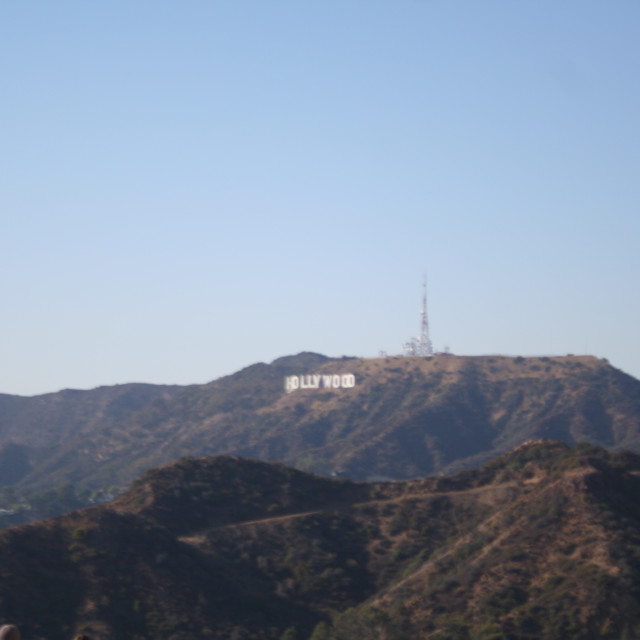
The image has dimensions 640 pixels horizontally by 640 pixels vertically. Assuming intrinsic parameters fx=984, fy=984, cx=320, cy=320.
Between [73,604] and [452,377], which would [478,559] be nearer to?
[73,604]

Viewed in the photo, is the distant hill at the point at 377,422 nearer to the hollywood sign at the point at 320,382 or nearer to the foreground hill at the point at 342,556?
the hollywood sign at the point at 320,382

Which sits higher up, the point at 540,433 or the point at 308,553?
the point at 540,433

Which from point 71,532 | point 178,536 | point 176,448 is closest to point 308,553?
point 178,536

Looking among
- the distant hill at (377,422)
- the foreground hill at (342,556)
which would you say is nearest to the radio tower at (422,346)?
the distant hill at (377,422)

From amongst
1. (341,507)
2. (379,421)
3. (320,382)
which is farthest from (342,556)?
(320,382)

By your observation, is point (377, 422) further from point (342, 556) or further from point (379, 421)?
point (342, 556)

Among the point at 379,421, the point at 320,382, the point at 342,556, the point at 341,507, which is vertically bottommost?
the point at 342,556
